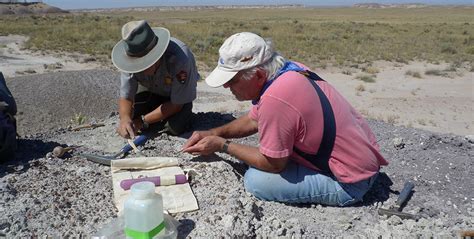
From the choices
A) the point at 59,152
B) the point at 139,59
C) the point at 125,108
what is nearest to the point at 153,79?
the point at 125,108

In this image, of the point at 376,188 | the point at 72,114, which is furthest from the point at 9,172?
the point at 72,114

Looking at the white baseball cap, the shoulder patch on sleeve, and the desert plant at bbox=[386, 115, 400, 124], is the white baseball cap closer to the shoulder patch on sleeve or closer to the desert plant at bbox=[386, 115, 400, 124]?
the shoulder patch on sleeve

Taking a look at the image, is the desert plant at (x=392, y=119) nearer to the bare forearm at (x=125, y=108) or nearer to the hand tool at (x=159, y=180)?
the bare forearm at (x=125, y=108)

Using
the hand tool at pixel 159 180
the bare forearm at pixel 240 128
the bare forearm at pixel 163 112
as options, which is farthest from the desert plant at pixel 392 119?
the hand tool at pixel 159 180

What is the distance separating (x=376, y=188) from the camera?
143 inches

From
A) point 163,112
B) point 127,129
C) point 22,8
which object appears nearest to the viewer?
point 127,129

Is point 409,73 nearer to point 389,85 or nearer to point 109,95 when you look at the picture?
point 389,85

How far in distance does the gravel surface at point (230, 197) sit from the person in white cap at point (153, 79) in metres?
0.26

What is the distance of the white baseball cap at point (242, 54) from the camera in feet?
8.59

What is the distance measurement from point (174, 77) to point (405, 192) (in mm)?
2364

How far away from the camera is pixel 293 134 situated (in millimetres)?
2688

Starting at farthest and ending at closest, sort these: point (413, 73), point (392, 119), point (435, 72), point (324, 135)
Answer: point (435, 72), point (413, 73), point (392, 119), point (324, 135)

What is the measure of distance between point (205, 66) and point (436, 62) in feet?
28.6

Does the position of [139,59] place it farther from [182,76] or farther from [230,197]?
[230,197]
